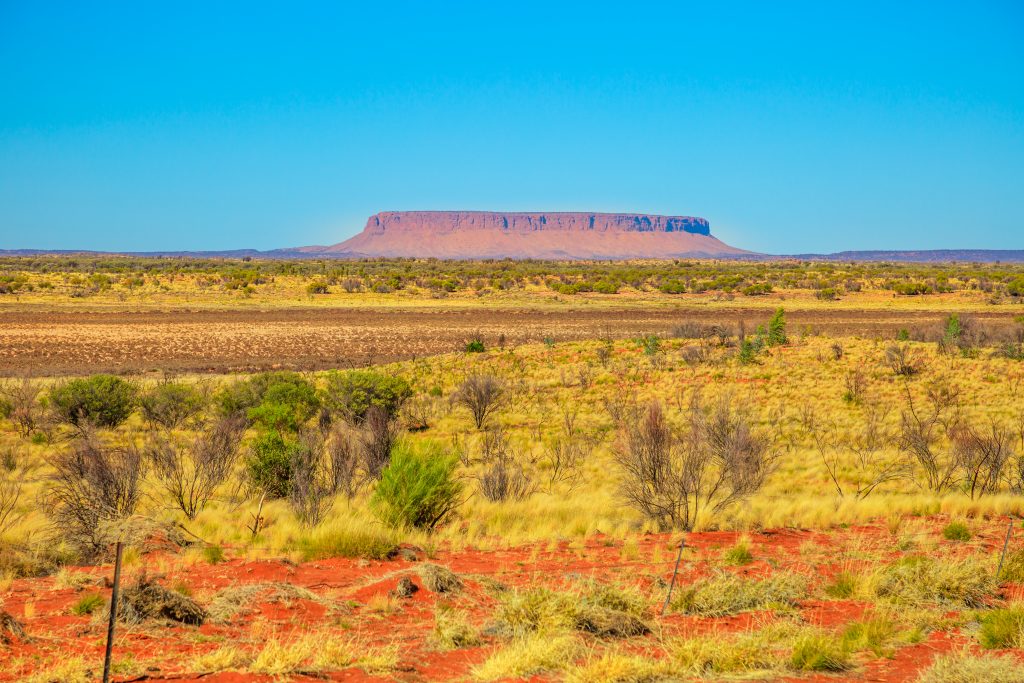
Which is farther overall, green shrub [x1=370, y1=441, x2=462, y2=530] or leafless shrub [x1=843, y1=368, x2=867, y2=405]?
leafless shrub [x1=843, y1=368, x2=867, y2=405]

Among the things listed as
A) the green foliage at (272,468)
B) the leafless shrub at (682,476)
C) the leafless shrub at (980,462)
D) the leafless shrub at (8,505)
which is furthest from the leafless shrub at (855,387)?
the leafless shrub at (8,505)

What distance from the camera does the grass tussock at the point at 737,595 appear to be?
28.3 feet

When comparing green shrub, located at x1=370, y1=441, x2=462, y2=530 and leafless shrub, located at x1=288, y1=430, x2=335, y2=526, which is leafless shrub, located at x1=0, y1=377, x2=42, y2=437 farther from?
green shrub, located at x1=370, y1=441, x2=462, y2=530

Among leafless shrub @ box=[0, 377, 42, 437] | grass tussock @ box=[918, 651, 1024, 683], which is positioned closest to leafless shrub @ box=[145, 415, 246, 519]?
leafless shrub @ box=[0, 377, 42, 437]

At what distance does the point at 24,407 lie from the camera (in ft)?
69.3

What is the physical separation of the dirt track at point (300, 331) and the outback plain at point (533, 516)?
1181mm

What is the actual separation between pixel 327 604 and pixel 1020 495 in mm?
12926

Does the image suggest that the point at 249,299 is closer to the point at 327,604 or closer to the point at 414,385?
the point at 414,385

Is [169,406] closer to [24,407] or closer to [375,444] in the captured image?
[24,407]

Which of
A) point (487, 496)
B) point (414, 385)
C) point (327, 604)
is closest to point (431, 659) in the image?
point (327, 604)

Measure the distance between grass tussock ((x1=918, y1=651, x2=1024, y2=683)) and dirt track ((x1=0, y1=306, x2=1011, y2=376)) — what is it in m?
28.6

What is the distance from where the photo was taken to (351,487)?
14922 millimetres

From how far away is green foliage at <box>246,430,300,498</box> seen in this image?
48.2 feet

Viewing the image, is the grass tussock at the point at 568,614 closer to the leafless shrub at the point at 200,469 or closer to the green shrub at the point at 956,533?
the green shrub at the point at 956,533
